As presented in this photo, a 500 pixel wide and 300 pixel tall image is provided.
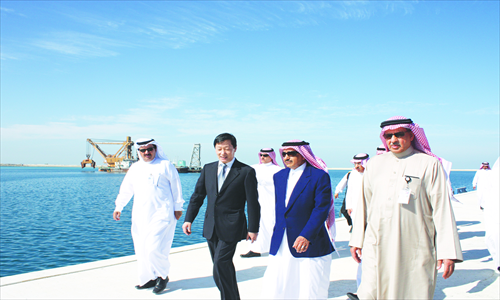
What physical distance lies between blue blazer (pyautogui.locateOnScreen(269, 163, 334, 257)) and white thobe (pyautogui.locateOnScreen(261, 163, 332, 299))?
0.07m

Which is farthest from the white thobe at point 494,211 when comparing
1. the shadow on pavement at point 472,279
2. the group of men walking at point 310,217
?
the group of men walking at point 310,217

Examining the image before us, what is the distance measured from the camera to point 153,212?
181 inches

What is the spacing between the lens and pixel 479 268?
5.43 meters

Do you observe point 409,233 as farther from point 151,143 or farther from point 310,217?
point 151,143

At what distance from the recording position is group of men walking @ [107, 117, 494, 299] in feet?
8.07

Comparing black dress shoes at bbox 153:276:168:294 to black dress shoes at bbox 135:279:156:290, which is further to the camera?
black dress shoes at bbox 135:279:156:290

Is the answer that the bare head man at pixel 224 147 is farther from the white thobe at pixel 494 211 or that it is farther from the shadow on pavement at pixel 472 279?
the white thobe at pixel 494 211

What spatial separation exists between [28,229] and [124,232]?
455 centimetres

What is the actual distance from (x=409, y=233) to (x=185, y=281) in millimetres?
3133

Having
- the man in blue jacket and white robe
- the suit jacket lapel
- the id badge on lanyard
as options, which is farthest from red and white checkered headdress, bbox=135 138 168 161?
the id badge on lanyard

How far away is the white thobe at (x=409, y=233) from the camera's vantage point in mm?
2393

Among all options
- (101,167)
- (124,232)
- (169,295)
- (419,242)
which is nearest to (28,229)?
(124,232)

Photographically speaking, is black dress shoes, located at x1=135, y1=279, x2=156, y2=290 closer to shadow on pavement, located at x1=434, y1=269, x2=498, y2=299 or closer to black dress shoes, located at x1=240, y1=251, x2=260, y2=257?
black dress shoes, located at x1=240, y1=251, x2=260, y2=257

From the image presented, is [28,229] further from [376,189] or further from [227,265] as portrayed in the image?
[376,189]
